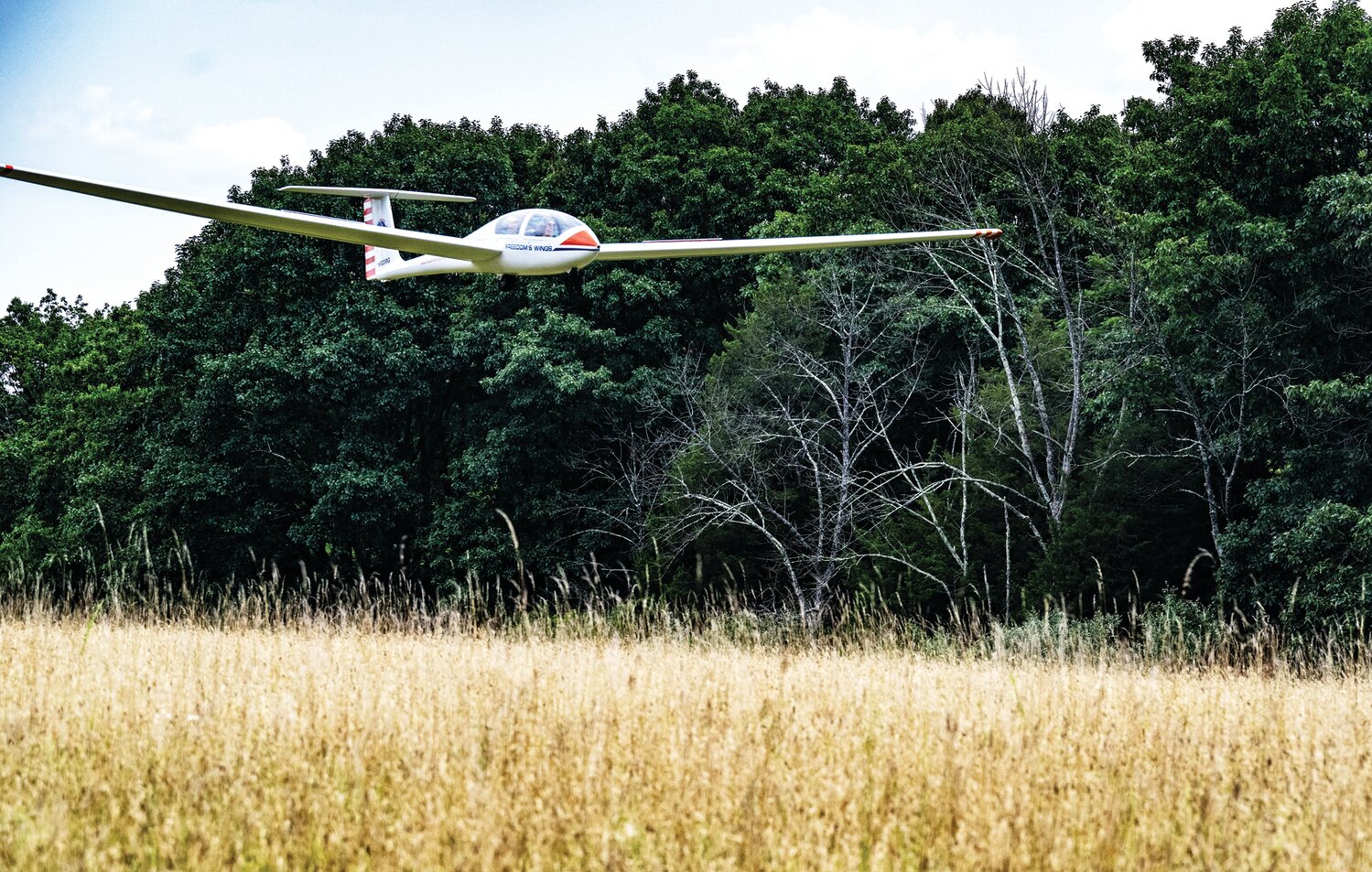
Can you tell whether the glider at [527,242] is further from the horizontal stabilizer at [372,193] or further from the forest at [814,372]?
the forest at [814,372]

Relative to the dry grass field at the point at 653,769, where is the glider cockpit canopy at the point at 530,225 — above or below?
above

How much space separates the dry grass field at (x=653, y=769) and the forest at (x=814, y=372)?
420 inches

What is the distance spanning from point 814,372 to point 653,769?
19566 millimetres

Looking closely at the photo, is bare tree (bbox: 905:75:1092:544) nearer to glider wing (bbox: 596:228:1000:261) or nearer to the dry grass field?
glider wing (bbox: 596:228:1000:261)

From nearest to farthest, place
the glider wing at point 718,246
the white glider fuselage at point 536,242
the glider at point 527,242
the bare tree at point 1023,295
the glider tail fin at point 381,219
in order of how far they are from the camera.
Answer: the glider at point 527,242 < the glider wing at point 718,246 < the white glider fuselage at point 536,242 < the glider tail fin at point 381,219 < the bare tree at point 1023,295

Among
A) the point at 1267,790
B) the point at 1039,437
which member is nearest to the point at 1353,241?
the point at 1039,437

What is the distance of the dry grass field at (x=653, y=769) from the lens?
3482 millimetres

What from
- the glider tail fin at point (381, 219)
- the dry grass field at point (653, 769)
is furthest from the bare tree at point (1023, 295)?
the dry grass field at point (653, 769)

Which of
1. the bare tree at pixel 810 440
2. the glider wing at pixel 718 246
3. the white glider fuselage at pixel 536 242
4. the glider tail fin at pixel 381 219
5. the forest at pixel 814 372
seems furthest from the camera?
the bare tree at pixel 810 440

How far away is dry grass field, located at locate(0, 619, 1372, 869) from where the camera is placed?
11.4ft

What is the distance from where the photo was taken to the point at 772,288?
23203 mm

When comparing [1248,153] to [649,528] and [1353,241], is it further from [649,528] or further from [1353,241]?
[649,528]

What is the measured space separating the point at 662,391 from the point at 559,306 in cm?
306

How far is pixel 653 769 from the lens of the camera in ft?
14.0
